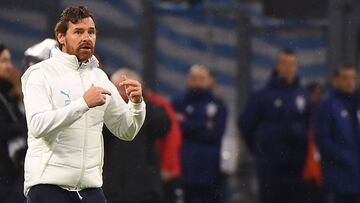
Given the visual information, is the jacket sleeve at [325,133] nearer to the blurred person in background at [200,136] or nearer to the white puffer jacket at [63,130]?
the blurred person in background at [200,136]

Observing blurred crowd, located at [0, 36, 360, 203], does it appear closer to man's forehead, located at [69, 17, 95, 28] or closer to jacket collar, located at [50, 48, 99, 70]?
jacket collar, located at [50, 48, 99, 70]

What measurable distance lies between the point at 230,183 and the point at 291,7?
79.4 inches

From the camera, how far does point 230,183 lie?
16078 mm

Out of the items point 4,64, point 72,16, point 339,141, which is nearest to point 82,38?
point 72,16

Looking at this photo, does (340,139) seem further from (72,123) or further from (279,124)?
(72,123)

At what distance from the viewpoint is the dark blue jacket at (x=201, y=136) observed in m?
13.6

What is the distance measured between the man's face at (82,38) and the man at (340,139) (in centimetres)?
559

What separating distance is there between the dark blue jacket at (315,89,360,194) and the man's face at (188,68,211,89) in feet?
3.85

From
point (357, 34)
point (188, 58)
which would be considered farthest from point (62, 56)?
point (188, 58)

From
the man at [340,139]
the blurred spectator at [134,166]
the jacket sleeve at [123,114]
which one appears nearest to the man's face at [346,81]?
the man at [340,139]

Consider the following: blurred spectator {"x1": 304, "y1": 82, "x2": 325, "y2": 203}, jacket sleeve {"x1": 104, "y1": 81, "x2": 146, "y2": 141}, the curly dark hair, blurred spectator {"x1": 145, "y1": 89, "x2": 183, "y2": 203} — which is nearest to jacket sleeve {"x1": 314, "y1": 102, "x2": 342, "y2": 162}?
blurred spectator {"x1": 304, "y1": 82, "x2": 325, "y2": 203}

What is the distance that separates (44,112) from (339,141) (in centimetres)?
596

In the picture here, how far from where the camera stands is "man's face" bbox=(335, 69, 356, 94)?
13.0 meters

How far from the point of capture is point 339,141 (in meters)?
12.9
